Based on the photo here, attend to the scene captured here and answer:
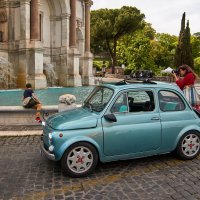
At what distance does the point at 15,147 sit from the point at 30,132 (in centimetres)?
152

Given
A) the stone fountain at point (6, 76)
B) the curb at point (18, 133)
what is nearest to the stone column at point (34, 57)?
the stone fountain at point (6, 76)

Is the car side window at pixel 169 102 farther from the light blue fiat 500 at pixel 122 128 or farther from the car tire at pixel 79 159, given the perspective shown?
the car tire at pixel 79 159

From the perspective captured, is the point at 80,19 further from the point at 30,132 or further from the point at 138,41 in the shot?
the point at 30,132

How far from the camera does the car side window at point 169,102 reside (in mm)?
6277

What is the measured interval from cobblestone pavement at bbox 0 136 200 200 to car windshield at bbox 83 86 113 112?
3.86 feet

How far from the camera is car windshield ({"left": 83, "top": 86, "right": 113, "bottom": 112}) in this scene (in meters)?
5.98

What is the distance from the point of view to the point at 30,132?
29.8 feet

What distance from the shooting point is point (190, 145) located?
21.0ft

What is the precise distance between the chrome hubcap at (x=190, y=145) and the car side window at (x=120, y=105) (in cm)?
150

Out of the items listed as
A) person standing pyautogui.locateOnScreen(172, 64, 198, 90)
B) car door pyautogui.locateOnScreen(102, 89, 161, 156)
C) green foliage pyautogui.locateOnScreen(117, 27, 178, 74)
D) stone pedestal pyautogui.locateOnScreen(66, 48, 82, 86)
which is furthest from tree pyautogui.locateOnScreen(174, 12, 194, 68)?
car door pyautogui.locateOnScreen(102, 89, 161, 156)

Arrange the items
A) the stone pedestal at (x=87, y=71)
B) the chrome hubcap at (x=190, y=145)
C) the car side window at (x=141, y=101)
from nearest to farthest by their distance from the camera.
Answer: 1. the car side window at (x=141, y=101)
2. the chrome hubcap at (x=190, y=145)
3. the stone pedestal at (x=87, y=71)

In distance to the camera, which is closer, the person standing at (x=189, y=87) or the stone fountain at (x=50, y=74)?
the person standing at (x=189, y=87)

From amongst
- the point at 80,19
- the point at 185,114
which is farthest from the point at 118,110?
the point at 80,19

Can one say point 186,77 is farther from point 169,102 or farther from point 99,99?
point 99,99
